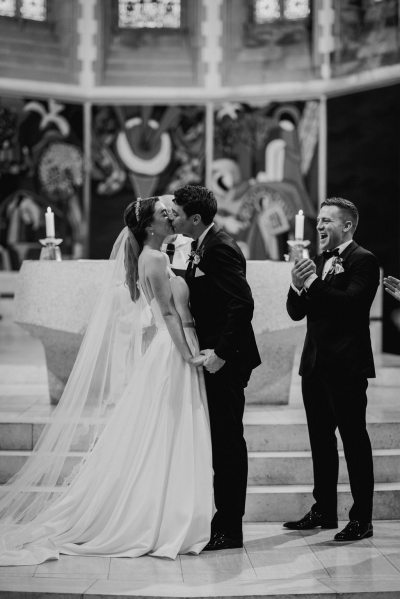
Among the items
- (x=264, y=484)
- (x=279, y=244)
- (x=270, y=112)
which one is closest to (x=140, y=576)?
(x=264, y=484)

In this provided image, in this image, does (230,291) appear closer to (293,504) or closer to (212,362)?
(212,362)

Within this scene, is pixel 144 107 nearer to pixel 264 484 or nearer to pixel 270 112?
pixel 270 112

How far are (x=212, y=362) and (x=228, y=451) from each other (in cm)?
47

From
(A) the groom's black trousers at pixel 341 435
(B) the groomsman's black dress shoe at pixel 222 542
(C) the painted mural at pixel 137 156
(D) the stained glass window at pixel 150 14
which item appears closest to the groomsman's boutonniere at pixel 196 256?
(A) the groom's black trousers at pixel 341 435

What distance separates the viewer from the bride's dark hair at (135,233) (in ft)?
15.6

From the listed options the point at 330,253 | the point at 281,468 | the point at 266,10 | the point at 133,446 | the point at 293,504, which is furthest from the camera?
the point at 266,10

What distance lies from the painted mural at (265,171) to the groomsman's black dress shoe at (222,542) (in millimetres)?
8461

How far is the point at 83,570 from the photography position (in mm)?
4117

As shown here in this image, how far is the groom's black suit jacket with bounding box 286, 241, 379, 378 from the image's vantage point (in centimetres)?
460

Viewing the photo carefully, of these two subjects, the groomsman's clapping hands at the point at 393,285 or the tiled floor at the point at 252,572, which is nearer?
the tiled floor at the point at 252,572

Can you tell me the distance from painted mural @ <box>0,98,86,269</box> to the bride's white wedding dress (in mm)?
8217

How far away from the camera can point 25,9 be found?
13.3 m

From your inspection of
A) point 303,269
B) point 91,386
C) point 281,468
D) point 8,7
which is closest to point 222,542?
point 281,468

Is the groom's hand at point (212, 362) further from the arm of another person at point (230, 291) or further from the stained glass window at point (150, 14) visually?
the stained glass window at point (150, 14)
